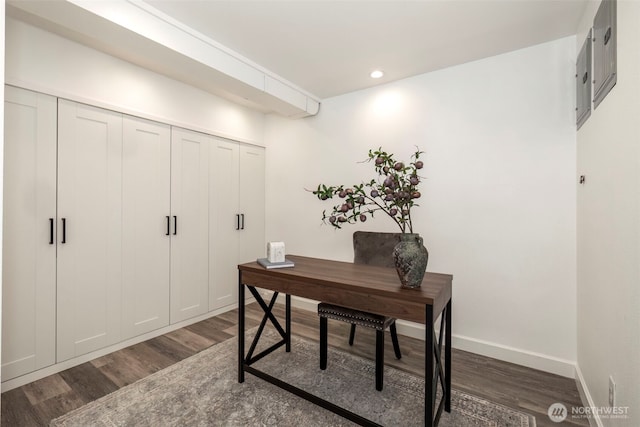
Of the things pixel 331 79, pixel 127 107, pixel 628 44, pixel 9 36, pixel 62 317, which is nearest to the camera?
pixel 628 44

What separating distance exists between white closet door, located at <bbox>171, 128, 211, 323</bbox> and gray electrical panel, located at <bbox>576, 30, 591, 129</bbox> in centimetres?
326

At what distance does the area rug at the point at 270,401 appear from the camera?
176 centimetres

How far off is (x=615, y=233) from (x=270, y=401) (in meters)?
2.09

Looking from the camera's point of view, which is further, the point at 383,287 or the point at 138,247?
the point at 138,247

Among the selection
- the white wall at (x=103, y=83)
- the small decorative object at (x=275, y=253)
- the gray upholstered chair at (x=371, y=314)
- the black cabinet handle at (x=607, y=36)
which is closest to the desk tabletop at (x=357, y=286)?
the small decorative object at (x=275, y=253)

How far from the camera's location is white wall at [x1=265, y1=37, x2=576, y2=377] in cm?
229

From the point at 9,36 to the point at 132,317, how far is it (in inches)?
90.1

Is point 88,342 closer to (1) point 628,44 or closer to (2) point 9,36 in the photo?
(2) point 9,36

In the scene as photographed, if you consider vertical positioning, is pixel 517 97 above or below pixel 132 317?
above

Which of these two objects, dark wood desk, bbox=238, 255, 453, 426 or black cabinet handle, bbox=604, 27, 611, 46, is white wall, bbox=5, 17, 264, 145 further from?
black cabinet handle, bbox=604, 27, 611, 46

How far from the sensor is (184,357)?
2.51m

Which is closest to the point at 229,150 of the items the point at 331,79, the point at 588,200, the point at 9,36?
the point at 331,79

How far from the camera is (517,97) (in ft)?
8.02

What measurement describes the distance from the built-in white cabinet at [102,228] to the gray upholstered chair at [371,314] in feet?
→ 5.57
